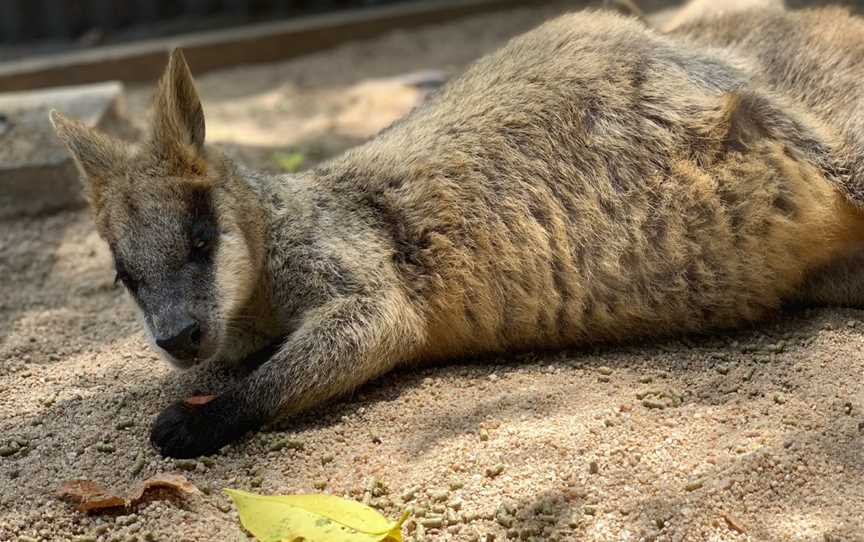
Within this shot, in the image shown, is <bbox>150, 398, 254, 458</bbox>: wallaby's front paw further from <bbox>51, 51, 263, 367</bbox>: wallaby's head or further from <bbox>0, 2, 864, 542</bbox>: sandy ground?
<bbox>51, 51, 263, 367</bbox>: wallaby's head

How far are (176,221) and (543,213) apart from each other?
1688mm

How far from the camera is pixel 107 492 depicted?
379cm

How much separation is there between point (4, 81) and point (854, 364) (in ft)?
26.0

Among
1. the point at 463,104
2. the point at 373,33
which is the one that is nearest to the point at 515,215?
the point at 463,104

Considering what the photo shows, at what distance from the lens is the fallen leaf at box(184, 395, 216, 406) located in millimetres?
4273

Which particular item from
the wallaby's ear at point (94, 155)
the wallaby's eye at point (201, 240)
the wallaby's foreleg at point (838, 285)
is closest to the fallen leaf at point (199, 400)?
the wallaby's eye at point (201, 240)

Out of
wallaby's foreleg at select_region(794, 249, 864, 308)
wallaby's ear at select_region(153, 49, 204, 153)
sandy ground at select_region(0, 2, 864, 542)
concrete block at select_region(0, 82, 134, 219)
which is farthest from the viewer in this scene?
concrete block at select_region(0, 82, 134, 219)

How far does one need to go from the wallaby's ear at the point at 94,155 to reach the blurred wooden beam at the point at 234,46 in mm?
5350

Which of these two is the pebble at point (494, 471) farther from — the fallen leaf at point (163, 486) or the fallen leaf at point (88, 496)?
the fallen leaf at point (88, 496)

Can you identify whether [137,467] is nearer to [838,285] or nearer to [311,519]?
[311,519]

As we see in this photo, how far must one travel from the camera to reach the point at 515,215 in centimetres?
472

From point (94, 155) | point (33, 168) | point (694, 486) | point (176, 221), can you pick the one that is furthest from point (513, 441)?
point (33, 168)

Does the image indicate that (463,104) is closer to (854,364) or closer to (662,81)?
(662,81)

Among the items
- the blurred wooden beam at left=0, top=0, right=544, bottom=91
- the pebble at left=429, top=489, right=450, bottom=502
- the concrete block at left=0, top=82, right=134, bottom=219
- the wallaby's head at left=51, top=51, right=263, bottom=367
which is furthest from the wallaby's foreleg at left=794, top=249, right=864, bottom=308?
the blurred wooden beam at left=0, top=0, right=544, bottom=91
